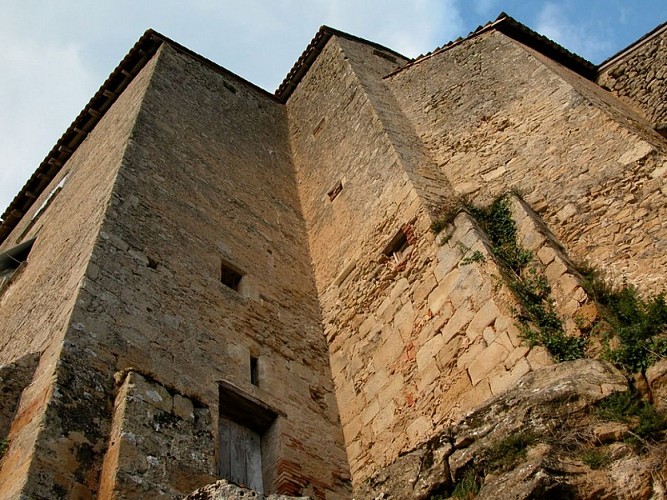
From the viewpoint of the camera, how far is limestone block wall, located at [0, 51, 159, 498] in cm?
464

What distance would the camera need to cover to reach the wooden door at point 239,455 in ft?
19.7

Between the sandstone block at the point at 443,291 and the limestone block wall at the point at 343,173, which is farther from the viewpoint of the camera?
the limestone block wall at the point at 343,173

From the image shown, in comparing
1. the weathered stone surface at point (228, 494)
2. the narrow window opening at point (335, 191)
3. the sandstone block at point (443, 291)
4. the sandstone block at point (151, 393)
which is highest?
the narrow window opening at point (335, 191)

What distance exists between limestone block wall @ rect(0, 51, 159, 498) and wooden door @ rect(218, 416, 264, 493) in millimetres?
1345

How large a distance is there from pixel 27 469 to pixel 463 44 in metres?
9.10

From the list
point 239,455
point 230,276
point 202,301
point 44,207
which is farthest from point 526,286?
point 44,207

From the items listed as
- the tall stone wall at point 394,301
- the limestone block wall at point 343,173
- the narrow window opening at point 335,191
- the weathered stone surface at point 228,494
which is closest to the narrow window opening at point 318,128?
the limestone block wall at point 343,173

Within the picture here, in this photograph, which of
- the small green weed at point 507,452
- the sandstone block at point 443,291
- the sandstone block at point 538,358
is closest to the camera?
the small green weed at point 507,452

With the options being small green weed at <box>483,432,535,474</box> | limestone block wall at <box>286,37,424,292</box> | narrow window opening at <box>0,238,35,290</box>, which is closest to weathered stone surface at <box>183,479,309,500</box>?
small green weed at <box>483,432,535,474</box>

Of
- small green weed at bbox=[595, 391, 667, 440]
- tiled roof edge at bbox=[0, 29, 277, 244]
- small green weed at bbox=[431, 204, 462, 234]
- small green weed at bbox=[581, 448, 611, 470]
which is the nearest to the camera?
small green weed at bbox=[581, 448, 611, 470]

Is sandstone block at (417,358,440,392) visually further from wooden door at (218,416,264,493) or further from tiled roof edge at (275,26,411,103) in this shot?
tiled roof edge at (275,26,411,103)

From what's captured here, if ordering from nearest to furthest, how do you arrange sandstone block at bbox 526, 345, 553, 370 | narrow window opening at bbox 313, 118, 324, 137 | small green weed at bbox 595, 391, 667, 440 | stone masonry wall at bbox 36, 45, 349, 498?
1. small green weed at bbox 595, 391, 667, 440
2. sandstone block at bbox 526, 345, 553, 370
3. stone masonry wall at bbox 36, 45, 349, 498
4. narrow window opening at bbox 313, 118, 324, 137

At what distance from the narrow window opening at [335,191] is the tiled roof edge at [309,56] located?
5.09 meters

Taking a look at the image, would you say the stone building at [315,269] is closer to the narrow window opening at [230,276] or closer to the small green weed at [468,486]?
the narrow window opening at [230,276]
